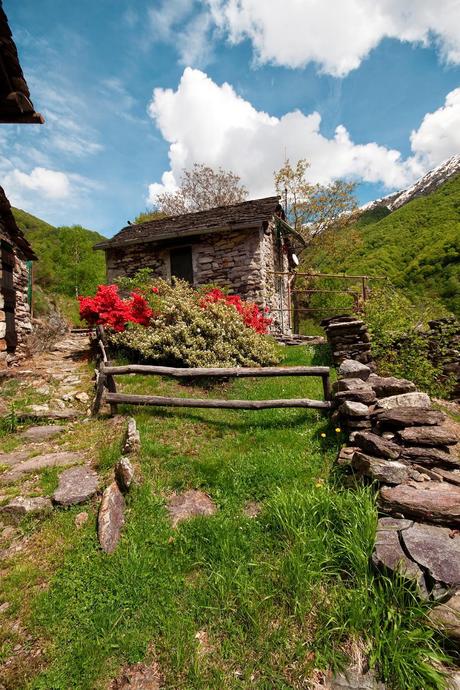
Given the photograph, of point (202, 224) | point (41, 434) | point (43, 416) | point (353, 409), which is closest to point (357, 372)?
point (353, 409)

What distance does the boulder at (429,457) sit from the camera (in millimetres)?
3545

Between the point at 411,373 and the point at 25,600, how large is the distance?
7.62m

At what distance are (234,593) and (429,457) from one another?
2.52 metres

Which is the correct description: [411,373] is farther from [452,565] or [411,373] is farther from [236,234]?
[236,234]

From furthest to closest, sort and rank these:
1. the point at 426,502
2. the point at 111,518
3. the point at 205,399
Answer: the point at 205,399, the point at 111,518, the point at 426,502

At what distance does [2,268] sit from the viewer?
8.28 m

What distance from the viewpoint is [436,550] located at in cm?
241

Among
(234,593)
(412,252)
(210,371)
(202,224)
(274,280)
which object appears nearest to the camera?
(234,593)

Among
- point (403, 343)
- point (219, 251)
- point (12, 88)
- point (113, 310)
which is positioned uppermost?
point (12, 88)

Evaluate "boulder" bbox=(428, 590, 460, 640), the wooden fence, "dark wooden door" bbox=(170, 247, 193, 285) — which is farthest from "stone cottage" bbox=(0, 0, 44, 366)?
"boulder" bbox=(428, 590, 460, 640)

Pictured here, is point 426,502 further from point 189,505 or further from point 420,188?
point 420,188

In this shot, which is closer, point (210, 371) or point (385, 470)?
point (385, 470)

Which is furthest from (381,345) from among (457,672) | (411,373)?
(457,672)

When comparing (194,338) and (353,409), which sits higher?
(194,338)
